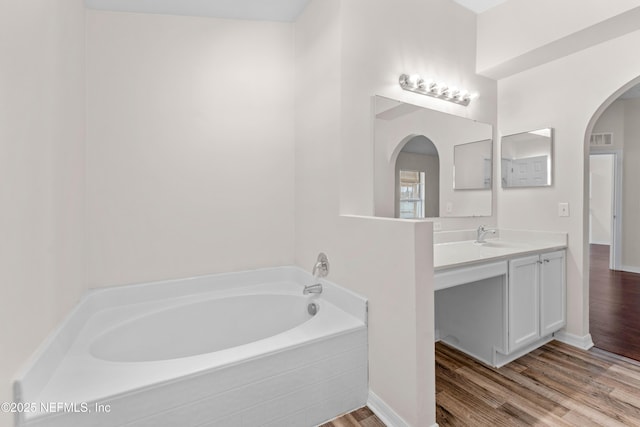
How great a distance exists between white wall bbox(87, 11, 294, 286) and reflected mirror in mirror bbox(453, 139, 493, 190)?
1461mm

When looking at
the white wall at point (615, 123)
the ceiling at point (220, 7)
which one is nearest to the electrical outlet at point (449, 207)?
the ceiling at point (220, 7)

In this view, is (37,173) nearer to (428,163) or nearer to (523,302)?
(428,163)

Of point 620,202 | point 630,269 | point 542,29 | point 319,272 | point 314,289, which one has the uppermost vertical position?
point 542,29

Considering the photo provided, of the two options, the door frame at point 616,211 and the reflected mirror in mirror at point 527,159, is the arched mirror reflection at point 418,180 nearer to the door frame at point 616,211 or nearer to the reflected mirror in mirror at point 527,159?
the reflected mirror in mirror at point 527,159

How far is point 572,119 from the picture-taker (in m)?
2.38

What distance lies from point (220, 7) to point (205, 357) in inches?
86.1

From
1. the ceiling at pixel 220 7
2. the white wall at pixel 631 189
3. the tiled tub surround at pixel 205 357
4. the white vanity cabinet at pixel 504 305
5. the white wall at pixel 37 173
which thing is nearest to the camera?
the white wall at pixel 37 173

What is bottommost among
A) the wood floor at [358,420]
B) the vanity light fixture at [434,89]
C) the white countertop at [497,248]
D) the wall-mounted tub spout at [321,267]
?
the wood floor at [358,420]

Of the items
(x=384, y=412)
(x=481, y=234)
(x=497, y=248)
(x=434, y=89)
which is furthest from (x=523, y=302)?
(x=434, y=89)

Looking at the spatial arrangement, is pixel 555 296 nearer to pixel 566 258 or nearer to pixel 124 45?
pixel 566 258

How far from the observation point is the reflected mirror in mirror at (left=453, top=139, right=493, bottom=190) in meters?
2.62

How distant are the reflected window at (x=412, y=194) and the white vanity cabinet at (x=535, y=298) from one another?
28.4 inches

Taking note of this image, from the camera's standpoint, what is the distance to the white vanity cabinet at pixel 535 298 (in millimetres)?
2070

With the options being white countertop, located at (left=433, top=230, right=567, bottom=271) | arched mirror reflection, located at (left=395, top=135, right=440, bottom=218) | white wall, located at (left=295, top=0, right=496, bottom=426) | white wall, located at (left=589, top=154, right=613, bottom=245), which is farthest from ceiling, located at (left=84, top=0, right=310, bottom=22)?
white wall, located at (left=589, top=154, right=613, bottom=245)
